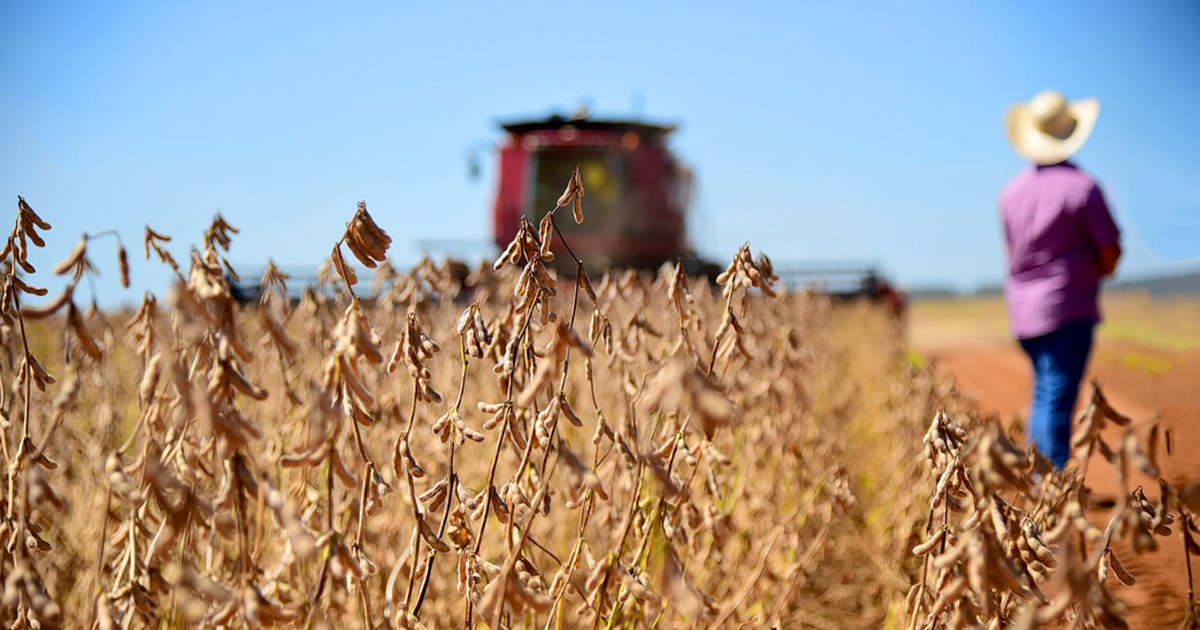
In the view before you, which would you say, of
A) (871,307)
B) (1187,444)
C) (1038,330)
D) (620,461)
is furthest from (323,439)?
(871,307)

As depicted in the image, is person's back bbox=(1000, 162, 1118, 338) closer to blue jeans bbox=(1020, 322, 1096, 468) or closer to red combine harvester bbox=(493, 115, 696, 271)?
blue jeans bbox=(1020, 322, 1096, 468)

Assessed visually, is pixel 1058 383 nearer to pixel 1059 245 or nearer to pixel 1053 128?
pixel 1059 245

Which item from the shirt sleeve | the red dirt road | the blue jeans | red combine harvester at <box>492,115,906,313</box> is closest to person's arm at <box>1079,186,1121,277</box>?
the shirt sleeve

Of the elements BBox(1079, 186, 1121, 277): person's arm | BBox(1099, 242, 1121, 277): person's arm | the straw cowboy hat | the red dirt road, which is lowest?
the red dirt road

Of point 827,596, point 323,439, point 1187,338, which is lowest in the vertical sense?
point 1187,338

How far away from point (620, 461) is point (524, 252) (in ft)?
2.02

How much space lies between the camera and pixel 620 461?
167 cm

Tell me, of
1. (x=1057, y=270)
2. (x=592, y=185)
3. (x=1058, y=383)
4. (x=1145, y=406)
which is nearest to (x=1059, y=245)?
(x=1057, y=270)

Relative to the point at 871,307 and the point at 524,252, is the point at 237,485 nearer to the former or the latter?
the point at 524,252

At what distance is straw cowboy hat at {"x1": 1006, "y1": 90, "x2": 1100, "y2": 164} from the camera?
4.21 m

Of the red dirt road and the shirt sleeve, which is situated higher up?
the shirt sleeve

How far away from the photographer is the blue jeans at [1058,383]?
3.91 meters

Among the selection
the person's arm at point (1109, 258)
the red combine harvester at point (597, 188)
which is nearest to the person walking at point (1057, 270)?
the person's arm at point (1109, 258)

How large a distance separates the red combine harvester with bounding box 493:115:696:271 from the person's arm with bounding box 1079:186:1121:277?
7.81m
